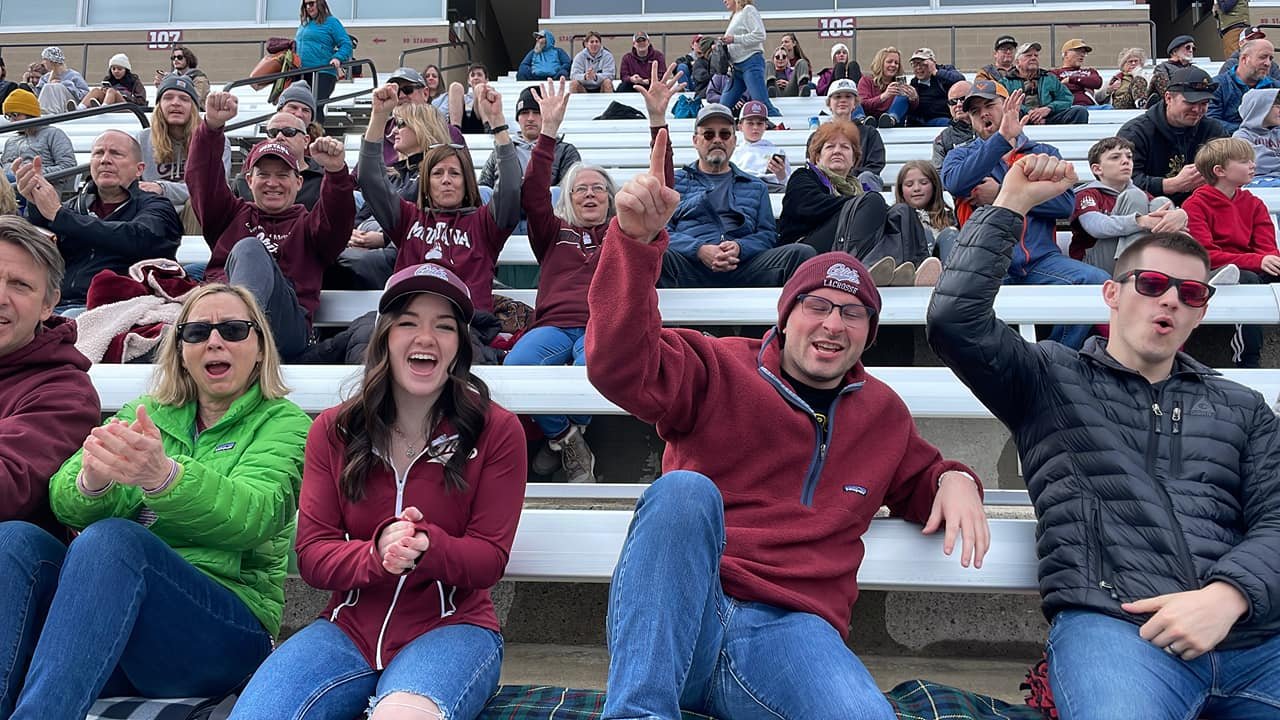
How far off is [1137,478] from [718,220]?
9.02 feet

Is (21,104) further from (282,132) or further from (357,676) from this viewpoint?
(357,676)

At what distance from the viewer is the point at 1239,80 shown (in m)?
7.32

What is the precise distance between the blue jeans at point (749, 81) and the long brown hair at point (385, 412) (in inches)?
268

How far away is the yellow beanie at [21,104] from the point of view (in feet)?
28.7

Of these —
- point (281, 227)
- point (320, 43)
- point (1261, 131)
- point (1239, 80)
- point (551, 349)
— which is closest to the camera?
point (551, 349)

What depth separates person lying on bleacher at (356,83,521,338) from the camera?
13.3 ft

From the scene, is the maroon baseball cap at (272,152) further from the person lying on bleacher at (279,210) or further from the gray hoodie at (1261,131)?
the gray hoodie at (1261,131)

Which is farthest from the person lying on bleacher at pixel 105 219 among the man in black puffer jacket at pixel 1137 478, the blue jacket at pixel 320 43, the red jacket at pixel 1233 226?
the blue jacket at pixel 320 43

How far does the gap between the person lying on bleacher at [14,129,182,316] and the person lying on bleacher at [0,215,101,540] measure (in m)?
1.51

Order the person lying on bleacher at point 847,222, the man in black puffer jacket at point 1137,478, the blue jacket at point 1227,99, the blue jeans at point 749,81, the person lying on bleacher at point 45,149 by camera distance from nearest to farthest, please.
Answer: the man in black puffer jacket at point 1137,478 → the person lying on bleacher at point 847,222 → the person lying on bleacher at point 45,149 → the blue jacket at point 1227,99 → the blue jeans at point 749,81

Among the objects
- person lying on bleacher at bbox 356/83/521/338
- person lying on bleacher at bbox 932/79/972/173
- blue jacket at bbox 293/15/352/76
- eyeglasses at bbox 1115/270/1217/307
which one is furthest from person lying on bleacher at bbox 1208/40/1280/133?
blue jacket at bbox 293/15/352/76

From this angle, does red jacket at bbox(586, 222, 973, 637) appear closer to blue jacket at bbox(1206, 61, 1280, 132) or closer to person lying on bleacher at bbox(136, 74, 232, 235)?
person lying on bleacher at bbox(136, 74, 232, 235)

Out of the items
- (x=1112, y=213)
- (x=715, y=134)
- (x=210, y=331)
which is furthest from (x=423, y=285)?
(x=1112, y=213)

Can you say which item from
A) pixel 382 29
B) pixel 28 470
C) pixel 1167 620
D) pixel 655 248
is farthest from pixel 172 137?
pixel 382 29
